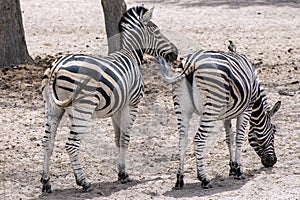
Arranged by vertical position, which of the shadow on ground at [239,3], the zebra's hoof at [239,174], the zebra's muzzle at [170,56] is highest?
the shadow on ground at [239,3]

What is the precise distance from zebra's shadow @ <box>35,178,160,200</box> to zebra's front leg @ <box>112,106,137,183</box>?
102 mm

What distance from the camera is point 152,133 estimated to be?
30.8 ft

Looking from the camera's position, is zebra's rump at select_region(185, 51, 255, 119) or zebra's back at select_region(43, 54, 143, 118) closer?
zebra's back at select_region(43, 54, 143, 118)

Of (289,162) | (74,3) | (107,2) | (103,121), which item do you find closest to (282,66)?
(107,2)

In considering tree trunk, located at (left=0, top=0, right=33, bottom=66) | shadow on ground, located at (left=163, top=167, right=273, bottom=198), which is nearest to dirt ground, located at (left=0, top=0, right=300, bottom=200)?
shadow on ground, located at (left=163, top=167, right=273, bottom=198)

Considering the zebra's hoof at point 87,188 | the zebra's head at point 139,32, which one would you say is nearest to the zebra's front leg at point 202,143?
the zebra's hoof at point 87,188

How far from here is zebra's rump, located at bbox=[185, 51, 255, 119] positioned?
22.9 ft

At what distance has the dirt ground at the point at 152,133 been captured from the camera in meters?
7.19

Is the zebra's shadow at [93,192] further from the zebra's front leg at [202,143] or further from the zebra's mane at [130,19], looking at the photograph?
the zebra's mane at [130,19]

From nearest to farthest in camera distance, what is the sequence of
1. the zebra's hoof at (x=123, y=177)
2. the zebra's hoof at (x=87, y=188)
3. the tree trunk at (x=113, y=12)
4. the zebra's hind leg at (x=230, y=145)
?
the zebra's hoof at (x=87, y=188) < the zebra's hoof at (x=123, y=177) < the zebra's hind leg at (x=230, y=145) < the tree trunk at (x=113, y=12)

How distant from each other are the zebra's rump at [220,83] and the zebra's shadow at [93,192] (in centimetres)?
109

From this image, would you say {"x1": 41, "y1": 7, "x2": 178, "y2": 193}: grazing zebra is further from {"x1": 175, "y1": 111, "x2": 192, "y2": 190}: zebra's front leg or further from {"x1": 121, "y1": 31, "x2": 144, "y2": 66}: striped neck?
{"x1": 175, "y1": 111, "x2": 192, "y2": 190}: zebra's front leg

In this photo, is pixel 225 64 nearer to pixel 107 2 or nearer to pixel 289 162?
pixel 289 162

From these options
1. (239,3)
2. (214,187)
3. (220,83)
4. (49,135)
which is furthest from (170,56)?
(239,3)
